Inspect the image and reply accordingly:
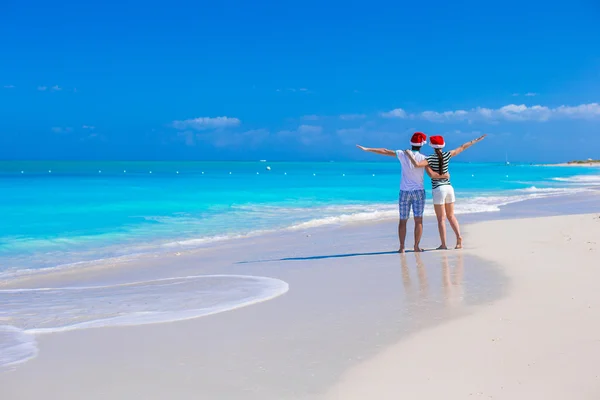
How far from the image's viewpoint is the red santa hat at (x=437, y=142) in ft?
28.8

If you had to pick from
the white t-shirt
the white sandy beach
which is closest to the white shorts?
the white t-shirt

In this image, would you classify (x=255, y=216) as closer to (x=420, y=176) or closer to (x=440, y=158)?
(x=420, y=176)

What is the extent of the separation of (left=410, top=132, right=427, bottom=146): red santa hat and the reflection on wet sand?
1.74 m

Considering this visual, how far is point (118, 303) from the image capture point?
621 centimetres

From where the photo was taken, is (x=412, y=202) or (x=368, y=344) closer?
(x=368, y=344)

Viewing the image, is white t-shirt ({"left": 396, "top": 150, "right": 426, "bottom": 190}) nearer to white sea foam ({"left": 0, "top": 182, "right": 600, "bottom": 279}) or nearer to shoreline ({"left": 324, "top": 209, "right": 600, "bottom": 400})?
shoreline ({"left": 324, "top": 209, "right": 600, "bottom": 400})

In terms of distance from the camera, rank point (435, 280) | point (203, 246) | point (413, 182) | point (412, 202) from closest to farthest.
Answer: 1. point (435, 280)
2. point (413, 182)
3. point (412, 202)
4. point (203, 246)

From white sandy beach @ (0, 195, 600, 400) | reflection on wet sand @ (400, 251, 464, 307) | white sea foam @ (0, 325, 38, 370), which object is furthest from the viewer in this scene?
reflection on wet sand @ (400, 251, 464, 307)

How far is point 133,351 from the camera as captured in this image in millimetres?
4398

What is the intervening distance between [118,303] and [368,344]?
10.2ft

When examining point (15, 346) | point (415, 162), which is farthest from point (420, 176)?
point (15, 346)

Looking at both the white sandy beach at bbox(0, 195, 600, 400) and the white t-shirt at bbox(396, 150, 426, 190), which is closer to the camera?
the white sandy beach at bbox(0, 195, 600, 400)

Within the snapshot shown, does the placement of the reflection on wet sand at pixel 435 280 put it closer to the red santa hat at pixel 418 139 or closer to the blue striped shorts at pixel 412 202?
the blue striped shorts at pixel 412 202

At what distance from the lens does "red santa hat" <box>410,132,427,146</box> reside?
28.8ft
